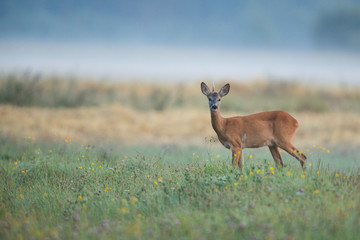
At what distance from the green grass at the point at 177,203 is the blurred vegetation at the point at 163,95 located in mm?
13184

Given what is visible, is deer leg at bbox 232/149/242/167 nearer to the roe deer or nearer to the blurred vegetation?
the roe deer

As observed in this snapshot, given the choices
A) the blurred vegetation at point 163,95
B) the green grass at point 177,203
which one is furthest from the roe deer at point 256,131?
the blurred vegetation at point 163,95

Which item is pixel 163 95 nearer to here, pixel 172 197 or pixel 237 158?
pixel 237 158

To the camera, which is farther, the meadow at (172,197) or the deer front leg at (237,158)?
the deer front leg at (237,158)

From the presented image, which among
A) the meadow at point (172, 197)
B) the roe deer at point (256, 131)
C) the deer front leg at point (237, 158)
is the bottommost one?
the meadow at point (172, 197)

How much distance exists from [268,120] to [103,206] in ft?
11.2

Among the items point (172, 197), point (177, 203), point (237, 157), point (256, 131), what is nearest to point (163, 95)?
point (256, 131)

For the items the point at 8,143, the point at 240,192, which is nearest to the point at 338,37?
the point at 8,143

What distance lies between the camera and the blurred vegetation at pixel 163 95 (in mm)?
22219

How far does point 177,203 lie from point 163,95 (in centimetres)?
1864

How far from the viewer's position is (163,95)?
2558 centimetres

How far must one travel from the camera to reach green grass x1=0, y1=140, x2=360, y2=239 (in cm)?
603

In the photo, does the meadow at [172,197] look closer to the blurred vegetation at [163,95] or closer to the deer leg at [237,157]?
the deer leg at [237,157]

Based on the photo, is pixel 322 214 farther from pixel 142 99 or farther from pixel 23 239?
pixel 142 99
